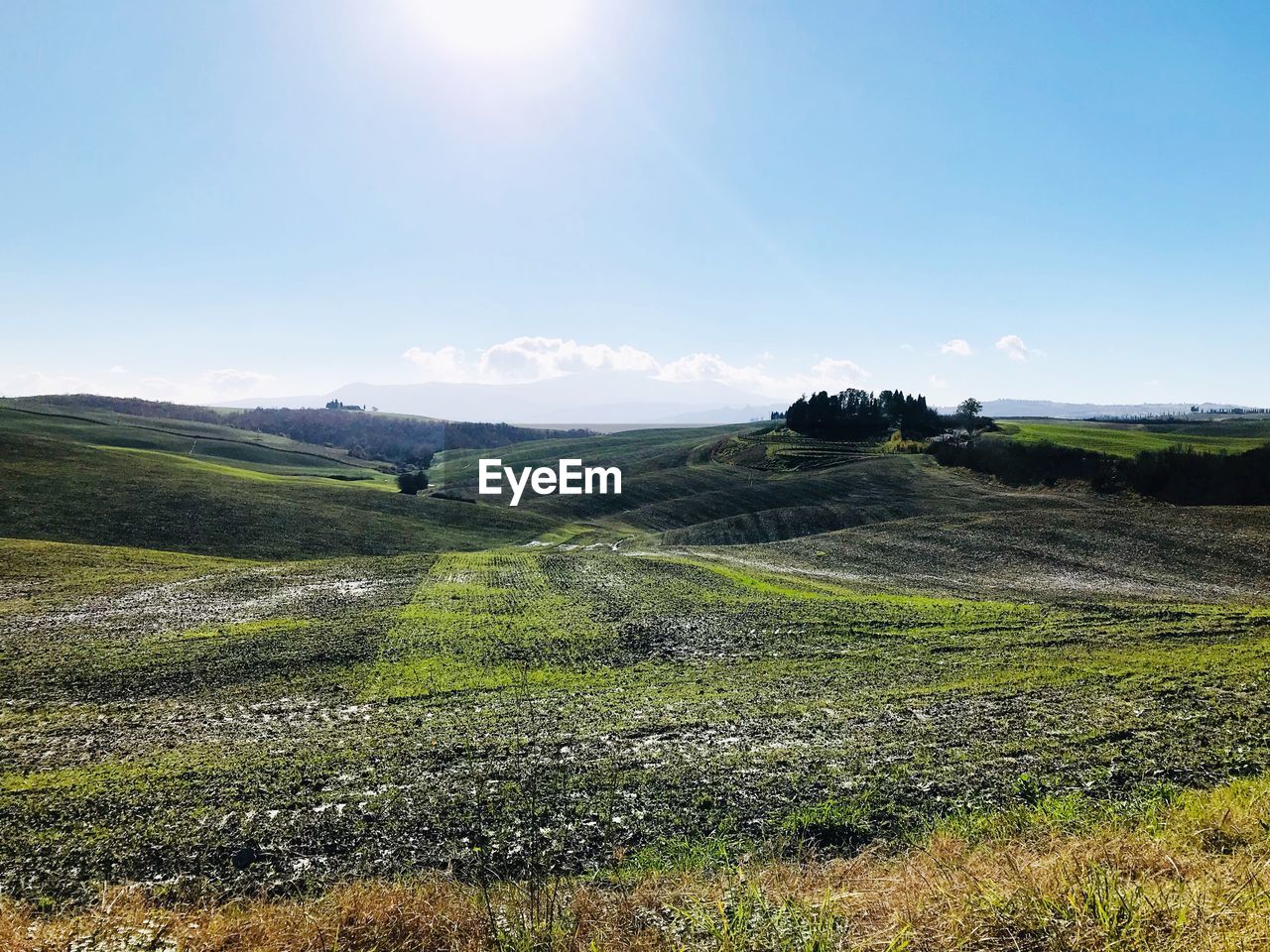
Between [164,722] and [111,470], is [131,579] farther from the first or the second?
[111,470]

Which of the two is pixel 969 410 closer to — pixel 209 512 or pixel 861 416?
pixel 861 416

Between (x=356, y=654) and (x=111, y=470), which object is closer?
(x=356, y=654)

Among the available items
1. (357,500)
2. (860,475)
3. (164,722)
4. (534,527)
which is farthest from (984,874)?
(860,475)

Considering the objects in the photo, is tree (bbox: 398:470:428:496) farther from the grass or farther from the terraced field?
the terraced field

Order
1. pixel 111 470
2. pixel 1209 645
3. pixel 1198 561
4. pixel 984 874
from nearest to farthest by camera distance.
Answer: pixel 984 874, pixel 1209 645, pixel 1198 561, pixel 111 470

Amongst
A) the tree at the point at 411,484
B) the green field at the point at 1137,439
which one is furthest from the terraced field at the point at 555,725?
the green field at the point at 1137,439

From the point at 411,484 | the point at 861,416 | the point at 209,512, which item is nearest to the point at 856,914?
the point at 209,512
